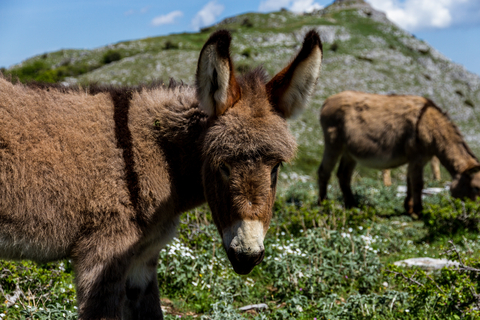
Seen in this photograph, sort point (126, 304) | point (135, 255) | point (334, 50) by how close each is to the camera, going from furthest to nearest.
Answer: point (334, 50)
point (126, 304)
point (135, 255)

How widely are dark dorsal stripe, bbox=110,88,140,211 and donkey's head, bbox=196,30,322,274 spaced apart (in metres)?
0.52

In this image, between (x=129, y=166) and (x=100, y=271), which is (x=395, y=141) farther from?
(x=100, y=271)

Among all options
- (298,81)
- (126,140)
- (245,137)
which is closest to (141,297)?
(126,140)

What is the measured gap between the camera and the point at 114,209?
2564mm

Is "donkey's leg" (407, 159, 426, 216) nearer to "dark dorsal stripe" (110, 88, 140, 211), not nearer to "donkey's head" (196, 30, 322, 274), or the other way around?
"donkey's head" (196, 30, 322, 274)

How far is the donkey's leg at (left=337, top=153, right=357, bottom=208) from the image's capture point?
996 cm

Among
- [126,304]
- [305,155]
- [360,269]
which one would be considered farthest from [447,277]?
[305,155]

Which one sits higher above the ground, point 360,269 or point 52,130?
point 52,130

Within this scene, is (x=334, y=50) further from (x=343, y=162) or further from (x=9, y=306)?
(x=9, y=306)

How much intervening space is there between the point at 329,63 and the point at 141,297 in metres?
44.4

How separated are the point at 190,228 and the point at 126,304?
8.57ft

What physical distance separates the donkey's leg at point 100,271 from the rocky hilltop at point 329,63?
21.8m

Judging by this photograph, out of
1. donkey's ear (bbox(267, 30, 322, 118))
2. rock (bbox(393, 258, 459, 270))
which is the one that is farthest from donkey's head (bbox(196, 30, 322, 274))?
rock (bbox(393, 258, 459, 270))

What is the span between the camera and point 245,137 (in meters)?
2.51
